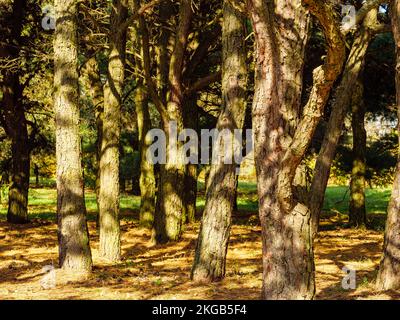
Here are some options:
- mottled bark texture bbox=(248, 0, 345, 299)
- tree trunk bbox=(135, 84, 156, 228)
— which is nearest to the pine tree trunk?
tree trunk bbox=(135, 84, 156, 228)

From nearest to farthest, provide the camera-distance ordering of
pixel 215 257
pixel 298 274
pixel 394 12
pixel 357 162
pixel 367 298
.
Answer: pixel 298 274
pixel 367 298
pixel 394 12
pixel 215 257
pixel 357 162

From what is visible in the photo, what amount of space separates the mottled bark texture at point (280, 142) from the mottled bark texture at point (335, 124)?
5.46 meters

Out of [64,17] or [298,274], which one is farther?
[64,17]

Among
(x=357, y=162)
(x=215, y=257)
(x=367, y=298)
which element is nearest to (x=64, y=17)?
(x=215, y=257)

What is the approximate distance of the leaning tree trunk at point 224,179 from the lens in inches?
340

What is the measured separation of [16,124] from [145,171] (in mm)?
4775

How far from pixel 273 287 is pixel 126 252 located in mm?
7989

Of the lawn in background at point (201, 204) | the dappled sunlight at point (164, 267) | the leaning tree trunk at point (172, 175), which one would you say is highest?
the leaning tree trunk at point (172, 175)

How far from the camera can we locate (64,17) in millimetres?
9375

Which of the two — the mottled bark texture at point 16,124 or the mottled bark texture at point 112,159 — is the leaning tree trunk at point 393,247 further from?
the mottled bark texture at point 16,124

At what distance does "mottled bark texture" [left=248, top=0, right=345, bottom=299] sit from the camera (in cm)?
561

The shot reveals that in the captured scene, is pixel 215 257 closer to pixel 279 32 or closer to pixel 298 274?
pixel 298 274

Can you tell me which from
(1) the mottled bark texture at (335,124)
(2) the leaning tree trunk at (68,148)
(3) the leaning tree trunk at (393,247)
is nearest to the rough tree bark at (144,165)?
(1) the mottled bark texture at (335,124)
